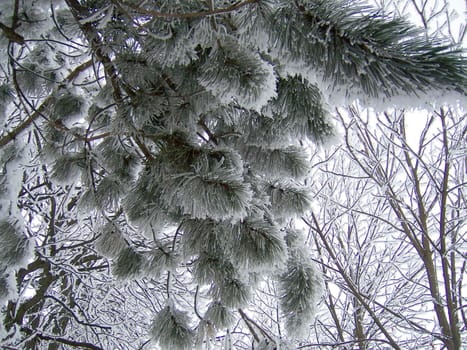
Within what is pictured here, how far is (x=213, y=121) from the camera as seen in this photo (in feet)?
5.72

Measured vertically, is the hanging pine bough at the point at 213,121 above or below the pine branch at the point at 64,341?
above

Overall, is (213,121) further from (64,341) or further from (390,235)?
(390,235)

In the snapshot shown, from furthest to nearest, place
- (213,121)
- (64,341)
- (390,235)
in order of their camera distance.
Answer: (390,235)
(64,341)
(213,121)

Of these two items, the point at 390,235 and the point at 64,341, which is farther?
the point at 390,235

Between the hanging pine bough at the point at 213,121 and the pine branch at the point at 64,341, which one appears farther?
the pine branch at the point at 64,341

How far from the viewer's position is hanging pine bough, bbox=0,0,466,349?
82 cm

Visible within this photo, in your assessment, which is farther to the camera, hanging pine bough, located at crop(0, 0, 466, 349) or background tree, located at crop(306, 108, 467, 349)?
background tree, located at crop(306, 108, 467, 349)

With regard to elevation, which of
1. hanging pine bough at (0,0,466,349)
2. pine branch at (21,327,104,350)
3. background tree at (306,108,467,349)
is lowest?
pine branch at (21,327,104,350)

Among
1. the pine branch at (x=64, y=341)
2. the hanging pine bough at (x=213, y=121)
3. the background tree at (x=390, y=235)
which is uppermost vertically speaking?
the background tree at (x=390, y=235)

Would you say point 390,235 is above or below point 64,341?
above

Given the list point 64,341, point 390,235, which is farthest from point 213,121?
point 390,235

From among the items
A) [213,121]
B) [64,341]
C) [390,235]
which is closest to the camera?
[213,121]

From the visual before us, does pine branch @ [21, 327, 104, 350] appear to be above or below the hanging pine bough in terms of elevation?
below

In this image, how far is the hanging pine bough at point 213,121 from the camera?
2.68 ft
